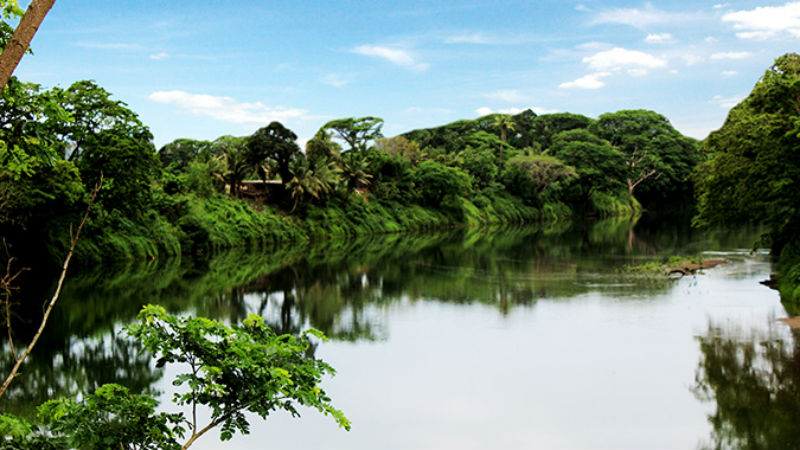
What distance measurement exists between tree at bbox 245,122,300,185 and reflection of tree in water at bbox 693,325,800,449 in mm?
27144

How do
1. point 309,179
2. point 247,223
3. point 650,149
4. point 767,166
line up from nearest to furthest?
1. point 767,166
2. point 247,223
3. point 309,179
4. point 650,149

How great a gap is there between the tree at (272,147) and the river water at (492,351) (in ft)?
41.4

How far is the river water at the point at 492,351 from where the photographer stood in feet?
26.1

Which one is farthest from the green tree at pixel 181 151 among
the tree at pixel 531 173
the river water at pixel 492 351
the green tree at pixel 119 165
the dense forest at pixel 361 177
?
the tree at pixel 531 173

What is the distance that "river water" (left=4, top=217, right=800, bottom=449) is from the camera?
7.95 meters

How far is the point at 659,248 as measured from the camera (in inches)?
1178

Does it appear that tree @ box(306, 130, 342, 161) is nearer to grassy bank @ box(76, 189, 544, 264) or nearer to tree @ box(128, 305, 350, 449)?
grassy bank @ box(76, 189, 544, 264)

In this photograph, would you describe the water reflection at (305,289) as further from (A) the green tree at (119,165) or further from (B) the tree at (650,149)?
(B) the tree at (650,149)

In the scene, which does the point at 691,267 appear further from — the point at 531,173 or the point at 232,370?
the point at 531,173

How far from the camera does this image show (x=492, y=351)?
37.9ft

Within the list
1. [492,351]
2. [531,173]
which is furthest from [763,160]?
[531,173]

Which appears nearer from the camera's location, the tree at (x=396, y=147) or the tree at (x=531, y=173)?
the tree at (x=396, y=147)

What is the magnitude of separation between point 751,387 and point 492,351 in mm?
4158

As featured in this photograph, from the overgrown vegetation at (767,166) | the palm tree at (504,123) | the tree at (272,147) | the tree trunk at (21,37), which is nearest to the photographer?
the tree trunk at (21,37)
